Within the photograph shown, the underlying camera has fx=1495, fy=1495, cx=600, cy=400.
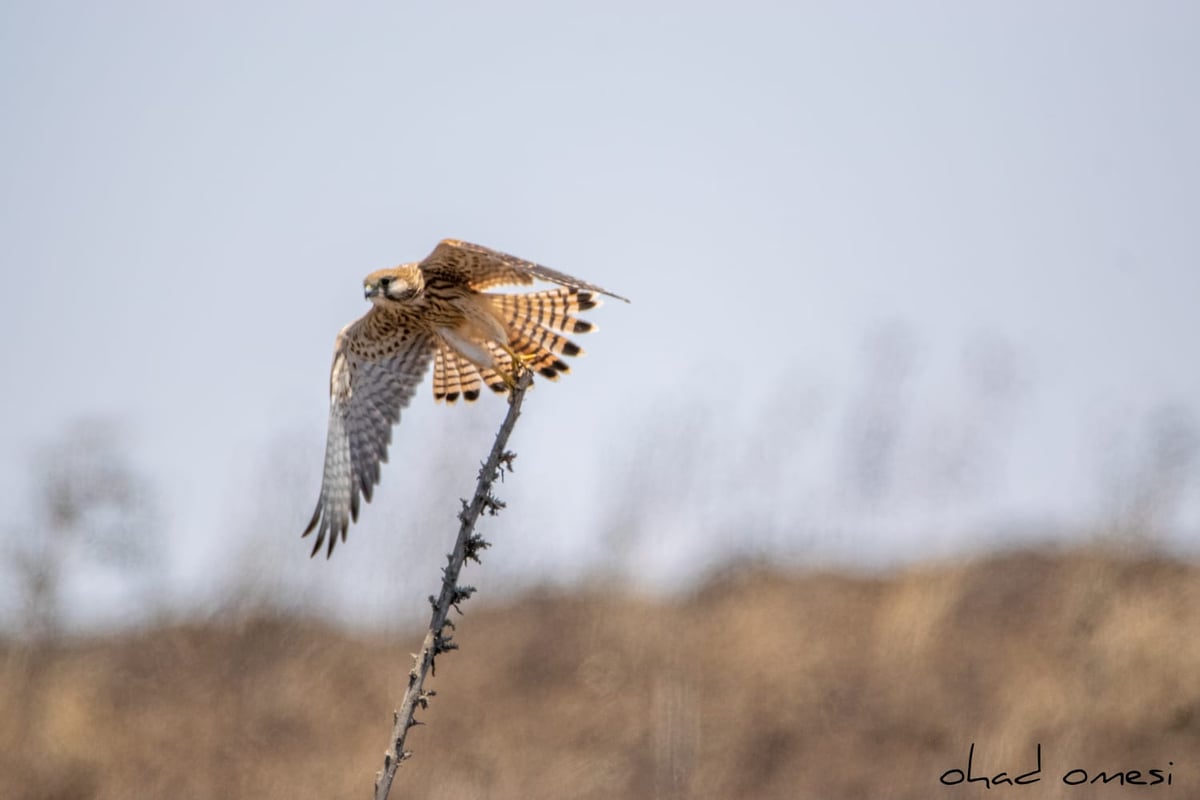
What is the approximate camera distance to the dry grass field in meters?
9.44

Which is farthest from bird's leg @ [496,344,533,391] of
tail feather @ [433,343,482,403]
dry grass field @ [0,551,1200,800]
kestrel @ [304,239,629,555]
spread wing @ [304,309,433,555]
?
dry grass field @ [0,551,1200,800]

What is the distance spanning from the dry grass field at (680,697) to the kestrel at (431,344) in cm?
377

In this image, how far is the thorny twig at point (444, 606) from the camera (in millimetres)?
3561

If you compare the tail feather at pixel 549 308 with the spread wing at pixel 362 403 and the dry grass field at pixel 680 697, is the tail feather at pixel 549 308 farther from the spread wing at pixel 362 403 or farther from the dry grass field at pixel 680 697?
the dry grass field at pixel 680 697

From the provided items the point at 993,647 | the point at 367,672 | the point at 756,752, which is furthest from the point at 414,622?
the point at 993,647

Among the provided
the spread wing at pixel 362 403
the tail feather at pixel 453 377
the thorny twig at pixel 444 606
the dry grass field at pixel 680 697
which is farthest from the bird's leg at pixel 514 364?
the dry grass field at pixel 680 697

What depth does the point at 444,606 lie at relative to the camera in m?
3.79

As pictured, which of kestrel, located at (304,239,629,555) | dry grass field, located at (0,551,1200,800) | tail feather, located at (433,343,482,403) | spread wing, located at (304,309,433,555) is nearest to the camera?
spread wing, located at (304,309,433,555)

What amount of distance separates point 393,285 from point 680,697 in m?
4.41

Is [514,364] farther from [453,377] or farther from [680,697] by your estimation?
[680,697]

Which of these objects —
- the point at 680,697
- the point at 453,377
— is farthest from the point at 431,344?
the point at 680,697

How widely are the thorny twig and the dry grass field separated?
5.62 m

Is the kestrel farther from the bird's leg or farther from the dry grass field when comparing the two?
the dry grass field

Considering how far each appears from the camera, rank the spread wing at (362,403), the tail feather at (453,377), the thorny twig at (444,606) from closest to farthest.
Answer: the thorny twig at (444,606)
the spread wing at (362,403)
the tail feather at (453,377)
